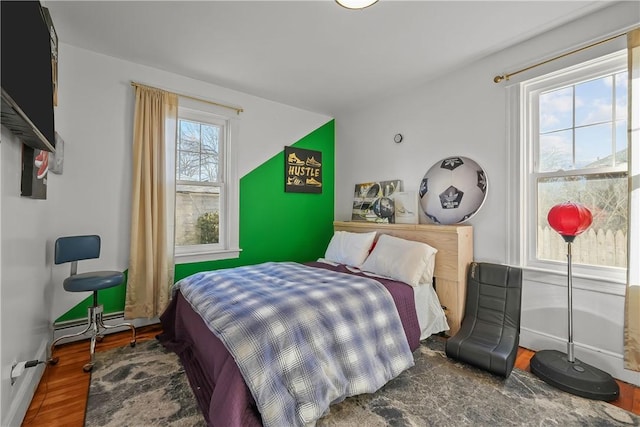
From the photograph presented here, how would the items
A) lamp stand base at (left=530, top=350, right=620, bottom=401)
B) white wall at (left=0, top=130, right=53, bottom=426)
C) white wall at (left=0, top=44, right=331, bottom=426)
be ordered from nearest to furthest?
white wall at (left=0, top=130, right=53, bottom=426) < lamp stand base at (left=530, top=350, right=620, bottom=401) < white wall at (left=0, top=44, right=331, bottom=426)

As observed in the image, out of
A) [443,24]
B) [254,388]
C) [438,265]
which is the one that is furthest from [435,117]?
[254,388]

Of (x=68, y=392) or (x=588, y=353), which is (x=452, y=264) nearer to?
(x=588, y=353)

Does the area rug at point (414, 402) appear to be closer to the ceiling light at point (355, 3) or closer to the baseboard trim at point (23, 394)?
the baseboard trim at point (23, 394)

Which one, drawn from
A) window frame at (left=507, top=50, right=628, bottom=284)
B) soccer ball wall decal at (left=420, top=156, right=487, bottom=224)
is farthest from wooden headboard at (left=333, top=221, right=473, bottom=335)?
window frame at (left=507, top=50, right=628, bottom=284)

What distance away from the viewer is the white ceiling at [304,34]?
2.08 m

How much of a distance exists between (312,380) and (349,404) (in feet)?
1.28

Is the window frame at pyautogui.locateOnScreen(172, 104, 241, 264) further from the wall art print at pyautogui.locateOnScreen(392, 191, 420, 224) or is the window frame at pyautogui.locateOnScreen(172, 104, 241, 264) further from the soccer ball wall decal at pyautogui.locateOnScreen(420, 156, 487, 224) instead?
the soccer ball wall decal at pyautogui.locateOnScreen(420, 156, 487, 224)

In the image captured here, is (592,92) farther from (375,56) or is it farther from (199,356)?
(199,356)

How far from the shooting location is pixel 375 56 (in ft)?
8.97

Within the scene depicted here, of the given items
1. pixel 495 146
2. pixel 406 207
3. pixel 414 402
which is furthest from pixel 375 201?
pixel 414 402

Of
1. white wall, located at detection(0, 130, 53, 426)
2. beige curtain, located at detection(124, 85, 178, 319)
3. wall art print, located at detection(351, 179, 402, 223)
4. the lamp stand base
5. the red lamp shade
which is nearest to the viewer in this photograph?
white wall, located at detection(0, 130, 53, 426)

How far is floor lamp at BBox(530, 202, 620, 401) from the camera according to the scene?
5.88 feet

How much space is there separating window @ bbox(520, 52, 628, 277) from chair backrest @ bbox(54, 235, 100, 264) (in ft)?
12.8

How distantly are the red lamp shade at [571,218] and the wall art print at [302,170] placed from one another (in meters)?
2.88
